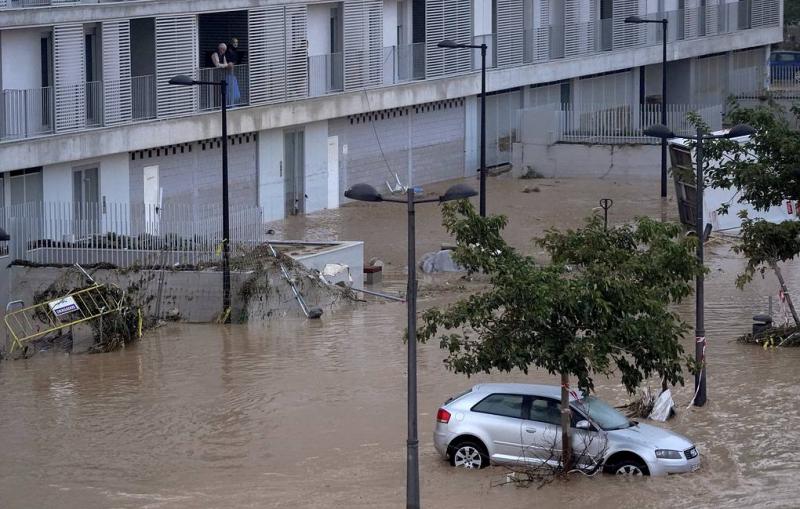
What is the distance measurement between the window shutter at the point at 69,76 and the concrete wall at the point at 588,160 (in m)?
20.2

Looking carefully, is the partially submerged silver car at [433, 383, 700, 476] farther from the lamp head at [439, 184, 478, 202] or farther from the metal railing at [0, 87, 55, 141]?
the metal railing at [0, 87, 55, 141]

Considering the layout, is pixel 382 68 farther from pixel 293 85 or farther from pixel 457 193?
pixel 457 193

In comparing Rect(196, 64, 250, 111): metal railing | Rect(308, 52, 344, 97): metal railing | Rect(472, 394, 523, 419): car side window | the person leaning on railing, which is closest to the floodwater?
Rect(472, 394, 523, 419): car side window

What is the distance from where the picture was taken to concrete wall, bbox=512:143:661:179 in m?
52.0

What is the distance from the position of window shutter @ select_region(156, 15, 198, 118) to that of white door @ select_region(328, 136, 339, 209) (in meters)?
7.16

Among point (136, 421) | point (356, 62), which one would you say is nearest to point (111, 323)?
point (136, 421)

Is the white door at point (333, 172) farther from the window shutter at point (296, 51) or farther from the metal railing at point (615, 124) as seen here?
the metal railing at point (615, 124)

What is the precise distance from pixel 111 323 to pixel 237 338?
2.34 metres

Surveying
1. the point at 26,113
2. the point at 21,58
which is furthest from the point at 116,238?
the point at 21,58

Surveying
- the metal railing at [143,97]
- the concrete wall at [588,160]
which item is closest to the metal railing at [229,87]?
the metal railing at [143,97]

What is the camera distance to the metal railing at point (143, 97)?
128ft

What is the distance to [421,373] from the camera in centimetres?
2683

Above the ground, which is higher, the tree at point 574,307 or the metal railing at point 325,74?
the metal railing at point 325,74

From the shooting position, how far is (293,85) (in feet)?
148
